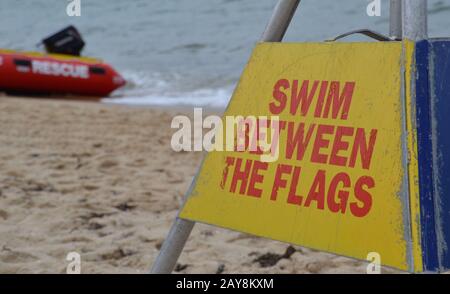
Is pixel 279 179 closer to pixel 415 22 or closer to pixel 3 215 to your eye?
pixel 415 22

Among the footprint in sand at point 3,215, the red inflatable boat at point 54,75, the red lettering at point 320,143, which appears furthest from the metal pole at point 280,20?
the red inflatable boat at point 54,75

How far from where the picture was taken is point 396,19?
168cm

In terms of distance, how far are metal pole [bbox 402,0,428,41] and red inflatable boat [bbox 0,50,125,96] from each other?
8.18 m

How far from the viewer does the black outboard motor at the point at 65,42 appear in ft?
33.0

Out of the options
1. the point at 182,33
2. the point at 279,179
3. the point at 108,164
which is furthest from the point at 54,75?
the point at 279,179

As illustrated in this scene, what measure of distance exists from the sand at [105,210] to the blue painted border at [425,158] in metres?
1.30

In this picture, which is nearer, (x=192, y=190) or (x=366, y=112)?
(x=366, y=112)

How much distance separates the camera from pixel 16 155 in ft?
15.2

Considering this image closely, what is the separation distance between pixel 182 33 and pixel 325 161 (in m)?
12.7

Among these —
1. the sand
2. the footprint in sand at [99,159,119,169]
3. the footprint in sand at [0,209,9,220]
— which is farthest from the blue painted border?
the footprint in sand at [99,159,119,169]

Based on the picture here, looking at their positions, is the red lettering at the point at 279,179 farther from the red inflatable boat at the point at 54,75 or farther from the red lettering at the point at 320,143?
the red inflatable boat at the point at 54,75

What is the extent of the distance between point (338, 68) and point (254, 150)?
0.27 metres
